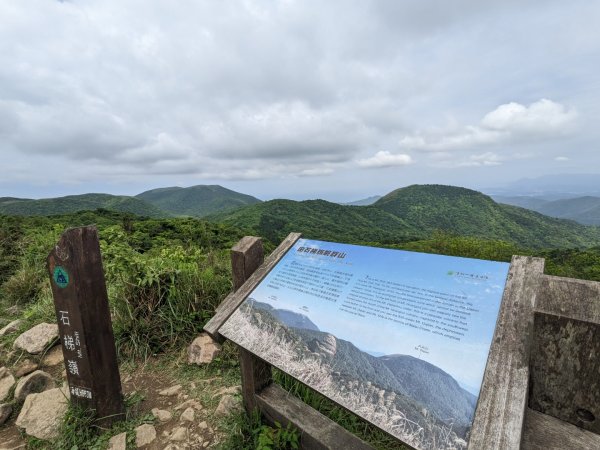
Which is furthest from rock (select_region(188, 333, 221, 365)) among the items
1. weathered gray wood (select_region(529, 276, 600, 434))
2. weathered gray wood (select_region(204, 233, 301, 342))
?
weathered gray wood (select_region(529, 276, 600, 434))

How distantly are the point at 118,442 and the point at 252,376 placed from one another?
1277mm

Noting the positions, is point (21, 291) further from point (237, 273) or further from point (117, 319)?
point (237, 273)

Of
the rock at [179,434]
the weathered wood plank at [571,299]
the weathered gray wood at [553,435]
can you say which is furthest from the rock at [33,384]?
the weathered wood plank at [571,299]

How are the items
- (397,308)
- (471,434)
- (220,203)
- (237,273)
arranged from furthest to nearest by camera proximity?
(220,203)
(237,273)
(397,308)
(471,434)

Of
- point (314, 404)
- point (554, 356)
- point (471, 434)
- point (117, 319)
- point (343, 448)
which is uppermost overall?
point (554, 356)

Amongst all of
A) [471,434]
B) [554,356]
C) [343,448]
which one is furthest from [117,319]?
[554,356]

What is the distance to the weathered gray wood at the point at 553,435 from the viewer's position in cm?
120

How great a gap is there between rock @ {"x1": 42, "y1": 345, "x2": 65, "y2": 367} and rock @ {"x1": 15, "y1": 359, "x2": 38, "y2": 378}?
102 millimetres

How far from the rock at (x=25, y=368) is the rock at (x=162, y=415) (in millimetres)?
1742

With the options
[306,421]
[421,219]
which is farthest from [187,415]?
[421,219]

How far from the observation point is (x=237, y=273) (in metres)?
2.43

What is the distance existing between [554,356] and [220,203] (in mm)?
156780

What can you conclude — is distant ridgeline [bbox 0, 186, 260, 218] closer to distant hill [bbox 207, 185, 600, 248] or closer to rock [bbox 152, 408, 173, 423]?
distant hill [bbox 207, 185, 600, 248]

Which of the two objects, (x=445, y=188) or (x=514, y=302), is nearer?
(x=514, y=302)
